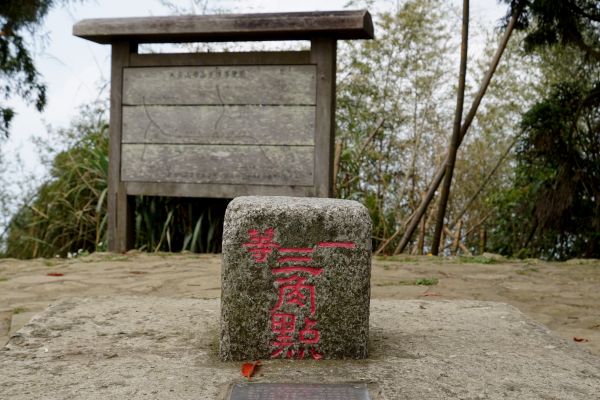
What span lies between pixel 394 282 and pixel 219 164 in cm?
199

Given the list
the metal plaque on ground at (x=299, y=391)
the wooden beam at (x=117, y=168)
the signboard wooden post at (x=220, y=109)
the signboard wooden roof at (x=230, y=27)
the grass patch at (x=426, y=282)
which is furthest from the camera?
the wooden beam at (x=117, y=168)

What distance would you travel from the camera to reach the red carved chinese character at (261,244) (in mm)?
1942

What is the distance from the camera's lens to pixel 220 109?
203 inches

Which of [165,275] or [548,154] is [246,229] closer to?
[165,275]

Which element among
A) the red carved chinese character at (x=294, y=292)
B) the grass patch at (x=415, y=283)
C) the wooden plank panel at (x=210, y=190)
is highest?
the wooden plank panel at (x=210, y=190)

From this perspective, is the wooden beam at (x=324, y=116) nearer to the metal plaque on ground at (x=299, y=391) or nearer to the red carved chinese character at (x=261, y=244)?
the red carved chinese character at (x=261, y=244)

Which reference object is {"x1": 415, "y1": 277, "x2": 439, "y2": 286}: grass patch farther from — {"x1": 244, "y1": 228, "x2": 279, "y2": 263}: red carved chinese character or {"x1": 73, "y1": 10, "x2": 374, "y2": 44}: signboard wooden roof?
{"x1": 73, "y1": 10, "x2": 374, "y2": 44}: signboard wooden roof

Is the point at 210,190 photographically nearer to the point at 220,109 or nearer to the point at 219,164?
the point at 219,164

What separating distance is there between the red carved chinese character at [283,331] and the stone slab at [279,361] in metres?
0.04

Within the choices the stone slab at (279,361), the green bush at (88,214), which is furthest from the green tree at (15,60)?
the stone slab at (279,361)

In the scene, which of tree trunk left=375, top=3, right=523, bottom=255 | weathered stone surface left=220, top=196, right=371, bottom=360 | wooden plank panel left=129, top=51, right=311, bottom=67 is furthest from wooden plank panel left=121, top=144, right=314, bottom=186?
weathered stone surface left=220, top=196, right=371, bottom=360

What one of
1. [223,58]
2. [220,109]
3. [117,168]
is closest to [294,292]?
[220,109]

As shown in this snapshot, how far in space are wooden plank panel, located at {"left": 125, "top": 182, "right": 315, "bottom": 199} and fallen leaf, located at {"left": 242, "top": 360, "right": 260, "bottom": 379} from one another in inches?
119

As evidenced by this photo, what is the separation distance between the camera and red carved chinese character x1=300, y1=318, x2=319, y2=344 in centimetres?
199
